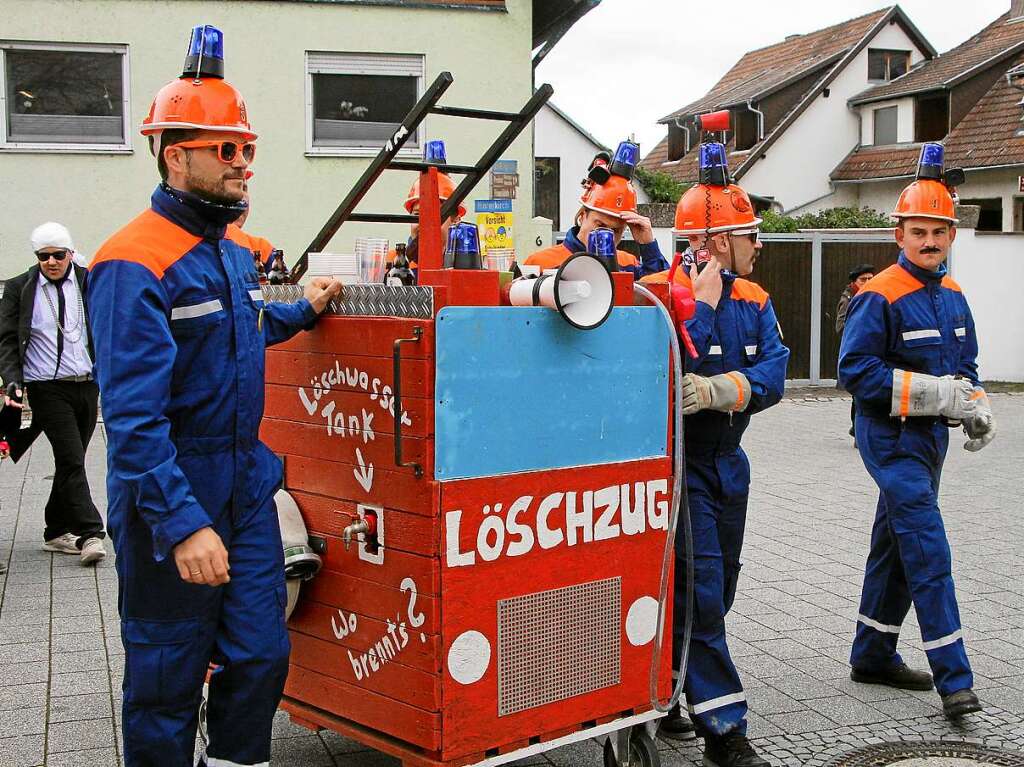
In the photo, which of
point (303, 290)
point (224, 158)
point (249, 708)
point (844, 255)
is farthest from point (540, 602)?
point (844, 255)

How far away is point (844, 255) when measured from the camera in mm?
17391

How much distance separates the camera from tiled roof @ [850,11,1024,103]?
104ft

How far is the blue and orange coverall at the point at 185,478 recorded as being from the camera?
293 centimetres

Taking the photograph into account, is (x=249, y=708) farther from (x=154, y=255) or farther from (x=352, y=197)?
(x=352, y=197)

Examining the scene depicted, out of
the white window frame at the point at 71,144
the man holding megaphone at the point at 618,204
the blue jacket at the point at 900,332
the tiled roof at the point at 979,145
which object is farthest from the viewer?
the tiled roof at the point at 979,145

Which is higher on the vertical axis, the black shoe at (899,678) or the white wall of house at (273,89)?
the white wall of house at (273,89)

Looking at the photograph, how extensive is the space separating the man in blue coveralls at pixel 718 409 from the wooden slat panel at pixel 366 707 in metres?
1.17

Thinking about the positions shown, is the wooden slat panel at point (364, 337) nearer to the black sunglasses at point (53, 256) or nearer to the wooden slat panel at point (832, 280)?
the black sunglasses at point (53, 256)

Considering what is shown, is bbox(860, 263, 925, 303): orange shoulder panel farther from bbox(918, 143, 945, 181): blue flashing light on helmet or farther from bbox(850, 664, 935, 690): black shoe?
bbox(850, 664, 935, 690): black shoe

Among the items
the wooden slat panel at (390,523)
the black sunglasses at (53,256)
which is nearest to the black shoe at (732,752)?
the wooden slat panel at (390,523)

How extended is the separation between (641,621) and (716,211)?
1.54 m

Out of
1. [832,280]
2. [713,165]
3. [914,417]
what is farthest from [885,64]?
[713,165]

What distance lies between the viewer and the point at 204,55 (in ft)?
10.5

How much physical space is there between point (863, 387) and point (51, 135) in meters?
12.1
